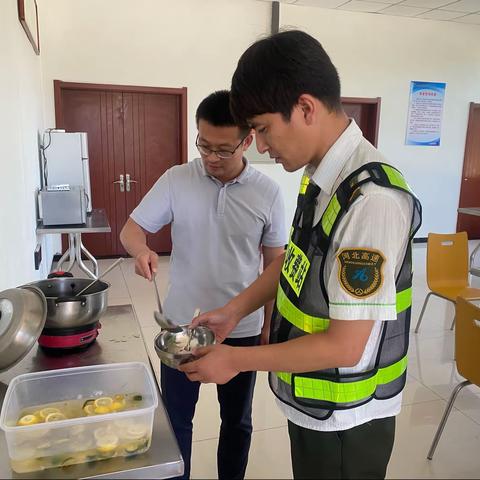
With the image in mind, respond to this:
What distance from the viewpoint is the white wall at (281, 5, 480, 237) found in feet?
18.1

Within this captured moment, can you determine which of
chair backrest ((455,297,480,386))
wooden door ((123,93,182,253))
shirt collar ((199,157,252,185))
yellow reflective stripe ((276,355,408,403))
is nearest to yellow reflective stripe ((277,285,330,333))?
yellow reflective stripe ((276,355,408,403))

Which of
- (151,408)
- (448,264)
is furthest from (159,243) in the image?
A: (151,408)

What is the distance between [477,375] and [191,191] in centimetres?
123

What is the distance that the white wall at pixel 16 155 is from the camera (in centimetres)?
205

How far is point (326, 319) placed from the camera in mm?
896

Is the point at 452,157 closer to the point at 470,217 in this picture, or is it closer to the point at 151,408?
the point at 470,217

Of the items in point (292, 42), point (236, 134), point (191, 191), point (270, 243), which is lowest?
point (270, 243)

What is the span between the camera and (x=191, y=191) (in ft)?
4.97

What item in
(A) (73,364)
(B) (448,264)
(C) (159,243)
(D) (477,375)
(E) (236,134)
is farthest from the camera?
(C) (159,243)

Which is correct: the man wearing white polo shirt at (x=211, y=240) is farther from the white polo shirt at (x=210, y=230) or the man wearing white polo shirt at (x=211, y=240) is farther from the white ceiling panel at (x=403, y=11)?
the white ceiling panel at (x=403, y=11)

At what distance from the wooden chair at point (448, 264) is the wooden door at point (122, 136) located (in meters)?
3.07

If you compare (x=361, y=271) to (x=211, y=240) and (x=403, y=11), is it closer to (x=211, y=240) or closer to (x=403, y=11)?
(x=211, y=240)

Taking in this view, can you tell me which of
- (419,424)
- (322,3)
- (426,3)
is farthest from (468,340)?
(426,3)

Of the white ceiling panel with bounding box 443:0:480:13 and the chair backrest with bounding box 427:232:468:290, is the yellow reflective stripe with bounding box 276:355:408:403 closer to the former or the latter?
the chair backrest with bounding box 427:232:468:290
